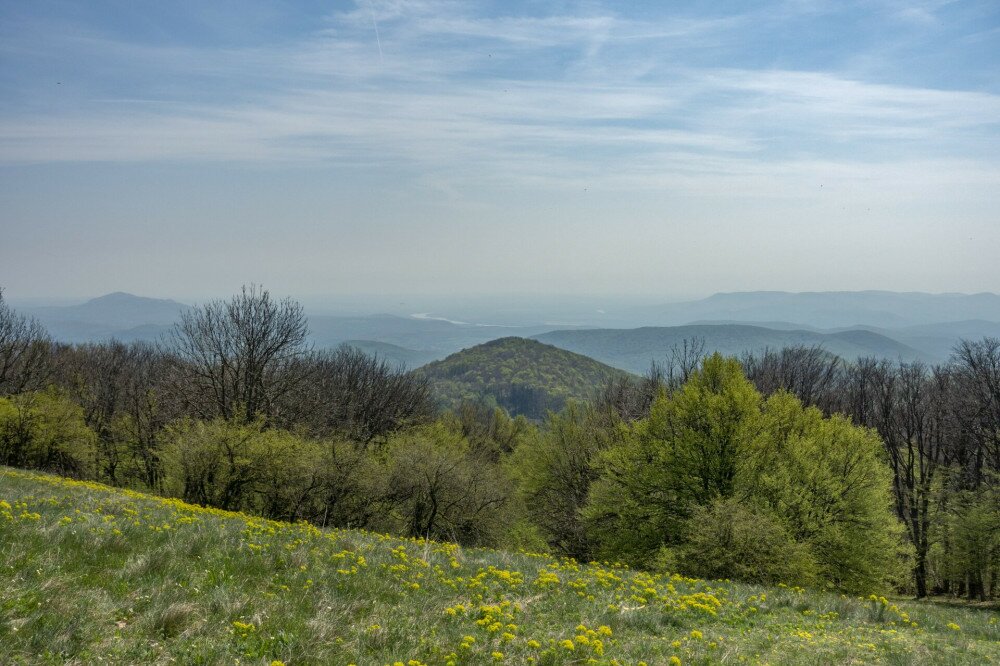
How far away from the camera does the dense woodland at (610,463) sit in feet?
85.3

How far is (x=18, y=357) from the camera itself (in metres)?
56.9

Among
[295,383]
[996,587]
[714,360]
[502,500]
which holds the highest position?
[714,360]

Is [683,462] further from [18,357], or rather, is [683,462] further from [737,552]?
[18,357]

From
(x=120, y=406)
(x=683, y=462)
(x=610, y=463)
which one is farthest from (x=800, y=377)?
(x=120, y=406)

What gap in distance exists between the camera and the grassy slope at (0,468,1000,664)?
6.06 metres

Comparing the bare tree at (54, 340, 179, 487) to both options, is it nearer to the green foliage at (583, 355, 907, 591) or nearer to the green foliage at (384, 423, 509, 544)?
the green foliage at (384, 423, 509, 544)

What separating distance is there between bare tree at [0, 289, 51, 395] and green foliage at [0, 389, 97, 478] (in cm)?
1196

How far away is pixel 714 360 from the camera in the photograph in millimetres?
28969

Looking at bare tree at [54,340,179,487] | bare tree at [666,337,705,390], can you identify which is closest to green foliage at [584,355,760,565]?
bare tree at [666,337,705,390]

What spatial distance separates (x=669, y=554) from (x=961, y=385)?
44968 millimetres

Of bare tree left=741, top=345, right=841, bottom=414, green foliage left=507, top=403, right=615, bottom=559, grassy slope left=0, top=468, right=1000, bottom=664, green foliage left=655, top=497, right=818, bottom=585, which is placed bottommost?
green foliage left=507, top=403, right=615, bottom=559

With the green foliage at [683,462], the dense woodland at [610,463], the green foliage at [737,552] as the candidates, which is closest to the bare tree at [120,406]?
the dense woodland at [610,463]

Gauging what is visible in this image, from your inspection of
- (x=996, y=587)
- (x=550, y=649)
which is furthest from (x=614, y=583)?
(x=996, y=587)

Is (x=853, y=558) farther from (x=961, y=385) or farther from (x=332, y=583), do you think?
(x=961, y=385)
